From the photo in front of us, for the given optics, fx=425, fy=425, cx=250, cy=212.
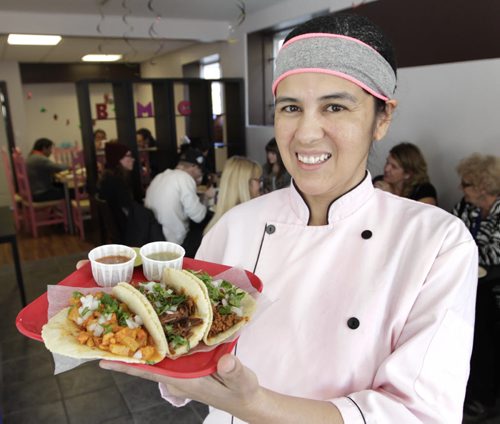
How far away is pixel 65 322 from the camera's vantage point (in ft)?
2.61

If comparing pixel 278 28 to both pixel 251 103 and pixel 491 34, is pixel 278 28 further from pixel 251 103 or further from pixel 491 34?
pixel 491 34

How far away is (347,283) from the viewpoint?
0.84 metres

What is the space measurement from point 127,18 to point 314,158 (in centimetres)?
500

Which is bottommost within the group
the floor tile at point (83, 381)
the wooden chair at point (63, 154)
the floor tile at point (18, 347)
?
the floor tile at point (83, 381)

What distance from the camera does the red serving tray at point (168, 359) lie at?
0.69 m

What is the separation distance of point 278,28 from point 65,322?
478cm

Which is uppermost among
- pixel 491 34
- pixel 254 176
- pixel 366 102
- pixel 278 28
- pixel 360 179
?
pixel 278 28

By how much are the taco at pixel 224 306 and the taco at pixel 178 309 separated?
16mm

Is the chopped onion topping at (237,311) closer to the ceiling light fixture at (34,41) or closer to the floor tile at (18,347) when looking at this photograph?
the floor tile at (18,347)

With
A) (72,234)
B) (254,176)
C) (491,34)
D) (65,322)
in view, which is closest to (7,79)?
(72,234)

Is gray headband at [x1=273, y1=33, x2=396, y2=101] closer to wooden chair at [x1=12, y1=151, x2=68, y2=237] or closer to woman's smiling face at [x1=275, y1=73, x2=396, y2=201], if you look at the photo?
woman's smiling face at [x1=275, y1=73, x2=396, y2=201]

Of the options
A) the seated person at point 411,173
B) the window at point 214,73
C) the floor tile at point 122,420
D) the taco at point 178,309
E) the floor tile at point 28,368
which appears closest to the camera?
the taco at point 178,309

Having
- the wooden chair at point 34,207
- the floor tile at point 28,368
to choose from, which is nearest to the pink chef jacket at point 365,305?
the floor tile at point 28,368

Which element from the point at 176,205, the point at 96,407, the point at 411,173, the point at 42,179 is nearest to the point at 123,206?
the point at 176,205
